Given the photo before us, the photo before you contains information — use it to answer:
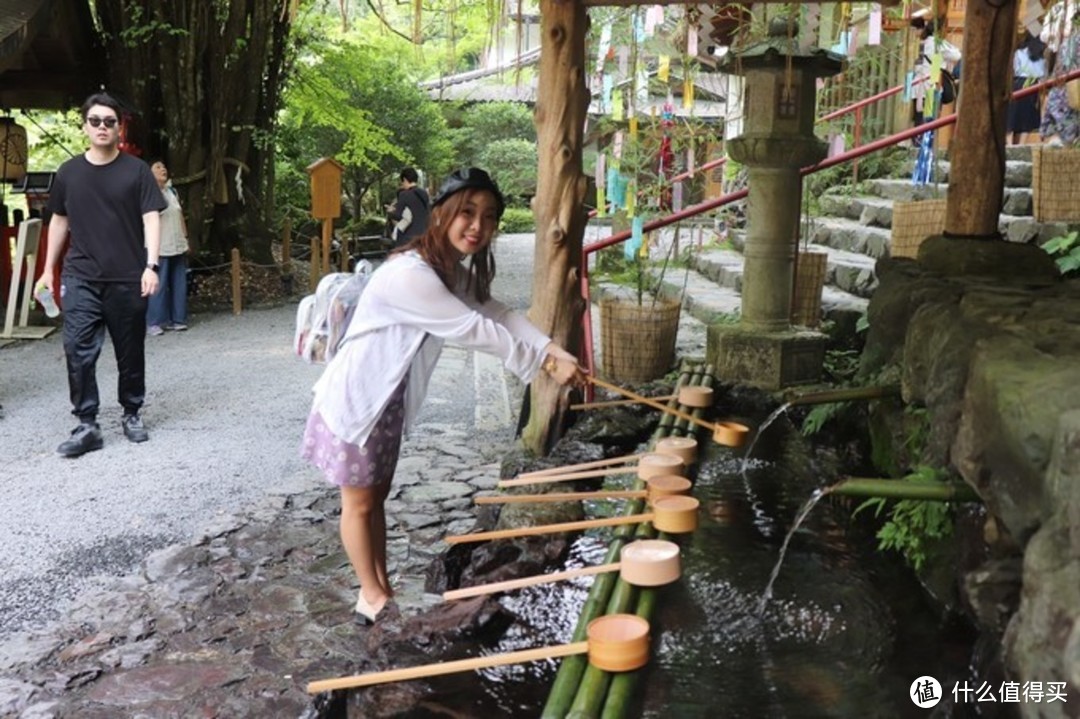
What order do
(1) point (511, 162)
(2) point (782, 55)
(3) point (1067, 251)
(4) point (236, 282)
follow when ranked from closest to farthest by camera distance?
(2) point (782, 55) → (3) point (1067, 251) → (4) point (236, 282) → (1) point (511, 162)

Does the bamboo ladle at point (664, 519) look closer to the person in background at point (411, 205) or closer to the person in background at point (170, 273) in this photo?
the person in background at point (170, 273)

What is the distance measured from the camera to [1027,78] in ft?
33.0

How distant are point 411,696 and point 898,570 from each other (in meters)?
2.24

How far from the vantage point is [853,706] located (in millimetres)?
2973

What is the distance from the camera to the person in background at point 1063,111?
28.4ft

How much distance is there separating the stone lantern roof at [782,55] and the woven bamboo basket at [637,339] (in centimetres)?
176

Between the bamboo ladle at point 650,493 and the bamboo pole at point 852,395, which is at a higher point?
the bamboo pole at point 852,395

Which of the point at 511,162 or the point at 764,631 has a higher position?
the point at 511,162

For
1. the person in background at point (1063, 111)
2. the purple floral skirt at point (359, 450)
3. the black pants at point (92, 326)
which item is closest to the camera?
the purple floral skirt at point (359, 450)

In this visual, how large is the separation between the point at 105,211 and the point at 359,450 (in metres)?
3.31

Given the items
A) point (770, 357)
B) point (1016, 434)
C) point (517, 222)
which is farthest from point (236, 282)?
point (517, 222)

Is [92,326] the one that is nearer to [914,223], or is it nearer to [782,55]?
[782,55]

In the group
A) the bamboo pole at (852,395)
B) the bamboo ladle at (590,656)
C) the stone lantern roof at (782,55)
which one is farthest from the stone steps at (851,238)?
the bamboo ladle at (590,656)

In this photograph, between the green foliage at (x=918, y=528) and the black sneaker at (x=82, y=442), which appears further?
the black sneaker at (x=82, y=442)
